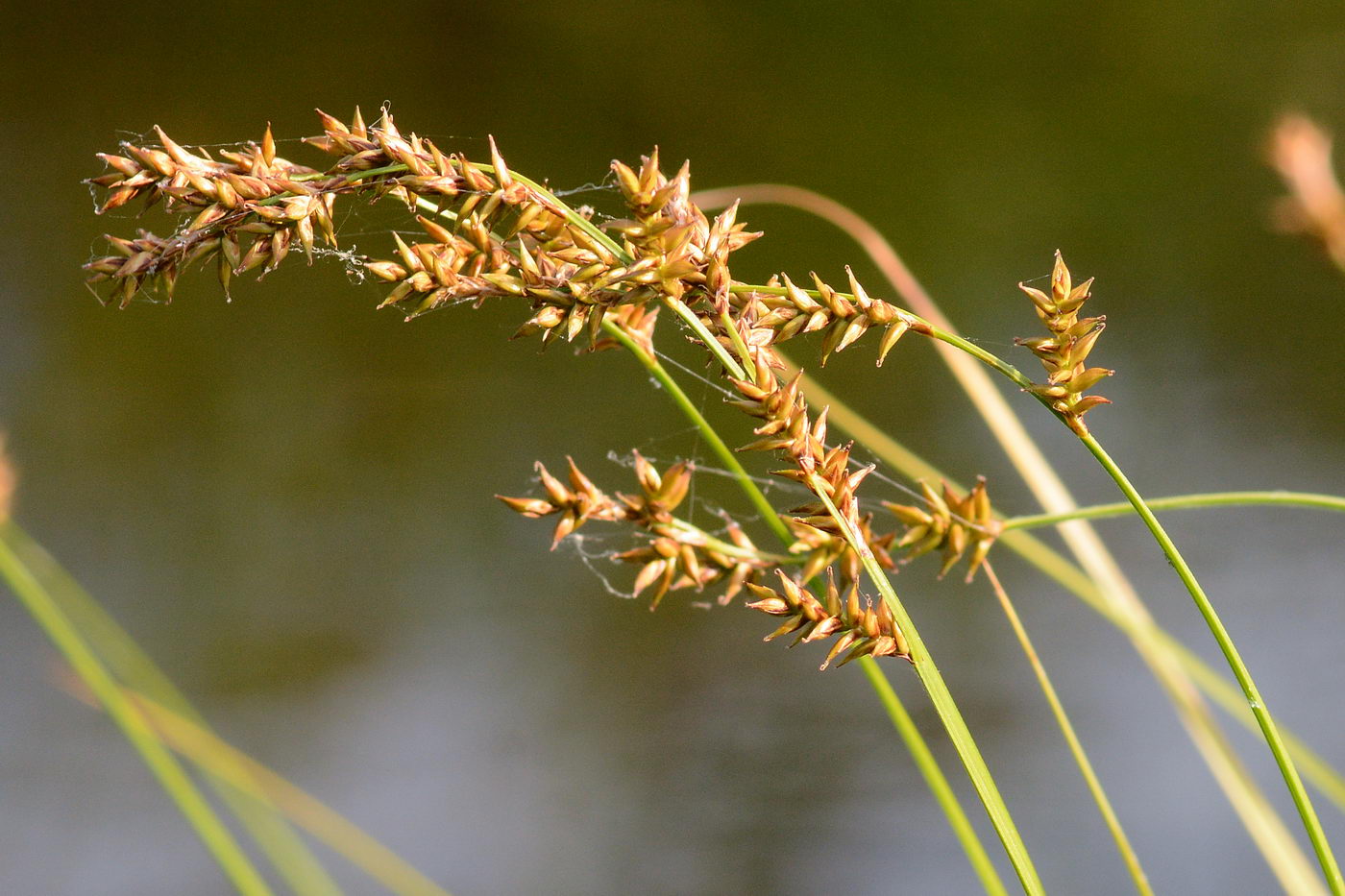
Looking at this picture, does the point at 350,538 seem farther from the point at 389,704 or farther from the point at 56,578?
the point at 56,578

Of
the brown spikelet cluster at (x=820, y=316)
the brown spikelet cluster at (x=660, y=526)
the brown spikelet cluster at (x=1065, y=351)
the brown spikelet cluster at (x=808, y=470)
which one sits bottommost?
the brown spikelet cluster at (x=660, y=526)

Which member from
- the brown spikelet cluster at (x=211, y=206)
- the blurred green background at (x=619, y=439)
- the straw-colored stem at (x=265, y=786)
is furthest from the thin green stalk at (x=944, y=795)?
the blurred green background at (x=619, y=439)

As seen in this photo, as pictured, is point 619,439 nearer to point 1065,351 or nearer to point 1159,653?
point 1159,653

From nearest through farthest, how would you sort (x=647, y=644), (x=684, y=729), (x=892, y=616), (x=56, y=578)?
(x=892, y=616)
(x=56, y=578)
(x=684, y=729)
(x=647, y=644)

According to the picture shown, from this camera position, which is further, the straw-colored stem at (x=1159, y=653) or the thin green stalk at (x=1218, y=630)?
the straw-colored stem at (x=1159, y=653)

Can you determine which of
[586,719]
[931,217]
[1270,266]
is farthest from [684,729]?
[1270,266]

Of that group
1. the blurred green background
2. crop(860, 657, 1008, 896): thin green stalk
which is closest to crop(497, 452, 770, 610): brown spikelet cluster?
crop(860, 657, 1008, 896): thin green stalk

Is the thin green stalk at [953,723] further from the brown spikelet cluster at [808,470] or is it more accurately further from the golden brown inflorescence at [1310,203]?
the golden brown inflorescence at [1310,203]

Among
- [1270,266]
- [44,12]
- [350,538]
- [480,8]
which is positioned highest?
[1270,266]

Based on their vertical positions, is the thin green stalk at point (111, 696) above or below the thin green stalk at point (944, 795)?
below
